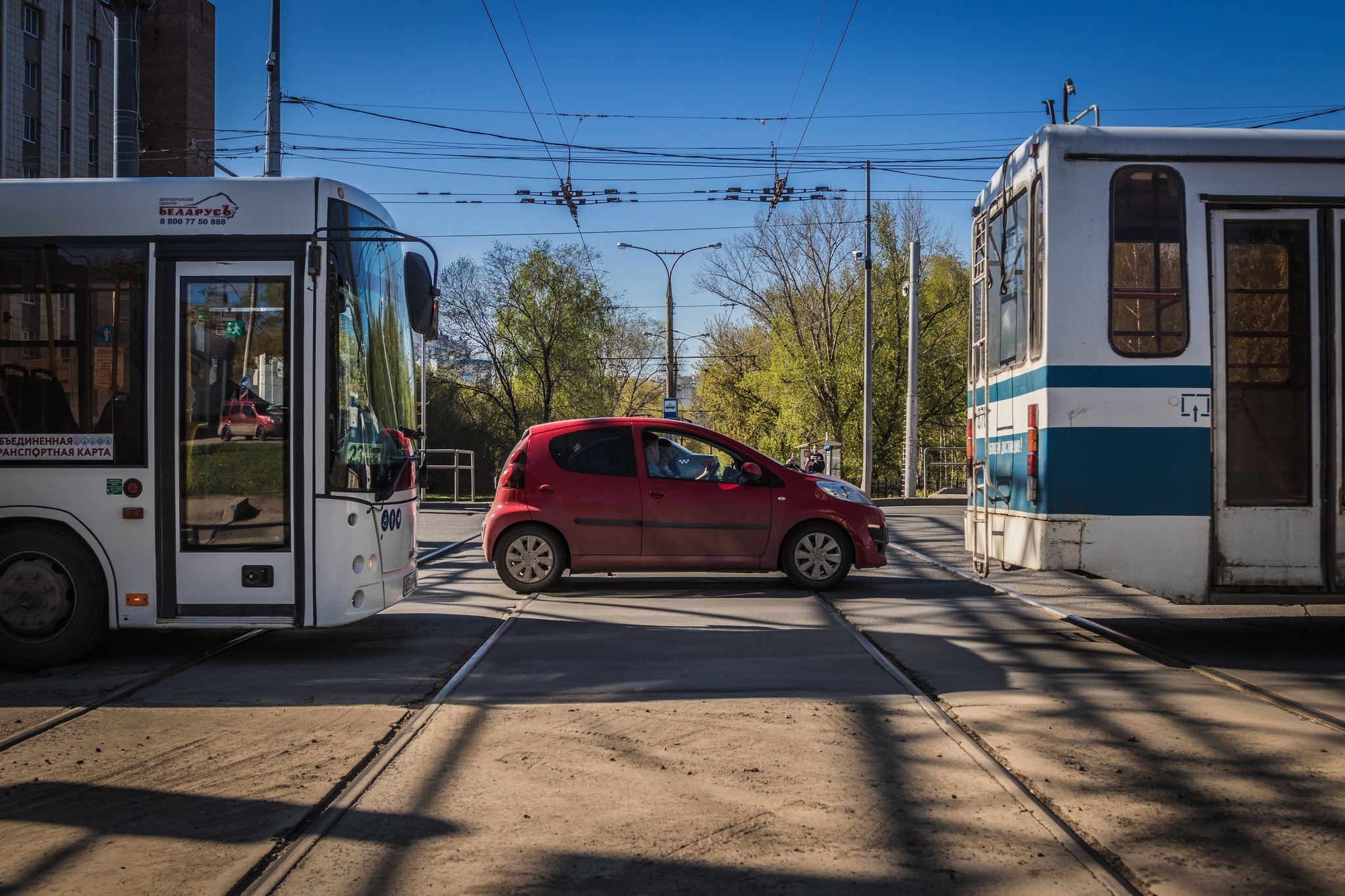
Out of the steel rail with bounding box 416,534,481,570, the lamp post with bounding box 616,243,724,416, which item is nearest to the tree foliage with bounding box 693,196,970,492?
the lamp post with bounding box 616,243,724,416

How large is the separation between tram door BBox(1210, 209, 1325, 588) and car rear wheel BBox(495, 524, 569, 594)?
5.92 meters

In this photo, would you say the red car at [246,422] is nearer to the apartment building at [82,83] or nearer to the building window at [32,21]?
the apartment building at [82,83]

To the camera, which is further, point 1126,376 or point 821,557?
point 821,557

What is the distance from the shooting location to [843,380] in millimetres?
43000

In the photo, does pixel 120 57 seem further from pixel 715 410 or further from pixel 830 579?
pixel 715 410

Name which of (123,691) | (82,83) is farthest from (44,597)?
(82,83)

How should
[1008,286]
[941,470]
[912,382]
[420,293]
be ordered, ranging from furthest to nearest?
1. [941,470]
2. [912,382]
3. [1008,286]
4. [420,293]

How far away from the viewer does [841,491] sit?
1131cm

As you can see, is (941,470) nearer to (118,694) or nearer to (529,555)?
(529,555)

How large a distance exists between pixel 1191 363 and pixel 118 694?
22.7 ft

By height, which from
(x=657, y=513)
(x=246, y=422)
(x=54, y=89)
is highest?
(x=54, y=89)

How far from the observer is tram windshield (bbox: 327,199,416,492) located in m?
7.39

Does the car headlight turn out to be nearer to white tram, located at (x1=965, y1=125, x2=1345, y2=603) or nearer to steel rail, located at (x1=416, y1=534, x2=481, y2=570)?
white tram, located at (x1=965, y1=125, x2=1345, y2=603)

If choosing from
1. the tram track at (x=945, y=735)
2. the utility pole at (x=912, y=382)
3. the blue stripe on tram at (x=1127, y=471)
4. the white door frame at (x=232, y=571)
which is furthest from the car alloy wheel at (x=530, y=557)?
→ the utility pole at (x=912, y=382)
